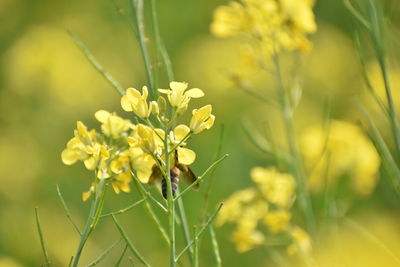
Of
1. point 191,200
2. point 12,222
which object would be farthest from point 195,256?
point 191,200

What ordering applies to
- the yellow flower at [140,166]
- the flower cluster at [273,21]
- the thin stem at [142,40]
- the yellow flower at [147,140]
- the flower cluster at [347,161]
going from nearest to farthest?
the yellow flower at [147,140] → the yellow flower at [140,166] → the thin stem at [142,40] → the flower cluster at [273,21] → the flower cluster at [347,161]

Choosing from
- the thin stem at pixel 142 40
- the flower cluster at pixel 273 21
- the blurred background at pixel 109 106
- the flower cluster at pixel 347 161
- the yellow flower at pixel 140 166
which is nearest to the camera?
the yellow flower at pixel 140 166

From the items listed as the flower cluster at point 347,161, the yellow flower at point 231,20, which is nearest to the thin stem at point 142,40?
the yellow flower at point 231,20

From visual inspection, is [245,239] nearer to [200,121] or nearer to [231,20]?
[231,20]

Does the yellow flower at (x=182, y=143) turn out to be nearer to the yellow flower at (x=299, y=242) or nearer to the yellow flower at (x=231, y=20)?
the yellow flower at (x=299, y=242)

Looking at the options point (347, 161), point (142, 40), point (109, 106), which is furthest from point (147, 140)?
point (109, 106)

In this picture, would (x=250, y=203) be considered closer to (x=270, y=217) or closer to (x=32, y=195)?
(x=270, y=217)

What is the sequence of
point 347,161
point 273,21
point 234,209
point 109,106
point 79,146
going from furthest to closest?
point 109,106
point 347,161
point 273,21
point 234,209
point 79,146
